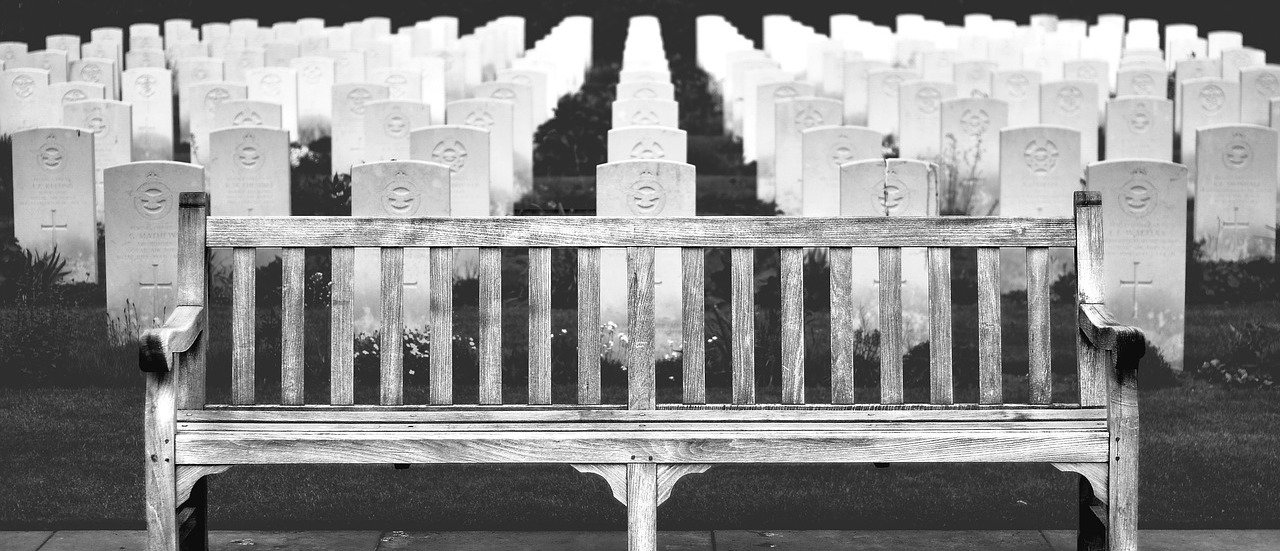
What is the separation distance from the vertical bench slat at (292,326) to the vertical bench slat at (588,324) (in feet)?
2.55

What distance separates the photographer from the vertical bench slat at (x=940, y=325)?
445cm

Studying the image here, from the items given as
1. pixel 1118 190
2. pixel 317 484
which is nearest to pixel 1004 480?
pixel 317 484

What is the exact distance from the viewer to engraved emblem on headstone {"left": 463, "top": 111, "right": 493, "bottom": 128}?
38.8 ft

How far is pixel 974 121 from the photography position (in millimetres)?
11859

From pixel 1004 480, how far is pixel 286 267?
2625 millimetres

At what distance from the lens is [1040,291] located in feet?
14.7

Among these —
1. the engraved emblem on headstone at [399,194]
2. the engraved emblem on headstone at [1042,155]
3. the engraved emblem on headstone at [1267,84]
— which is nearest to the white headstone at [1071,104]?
the engraved emblem on headstone at [1267,84]

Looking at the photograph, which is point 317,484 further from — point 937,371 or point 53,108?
point 53,108

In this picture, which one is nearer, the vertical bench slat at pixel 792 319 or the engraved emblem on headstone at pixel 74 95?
the vertical bench slat at pixel 792 319

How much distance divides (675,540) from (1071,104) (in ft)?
32.0

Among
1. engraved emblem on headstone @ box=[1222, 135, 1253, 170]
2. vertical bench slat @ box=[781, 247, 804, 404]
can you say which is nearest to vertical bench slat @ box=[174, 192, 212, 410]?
vertical bench slat @ box=[781, 247, 804, 404]

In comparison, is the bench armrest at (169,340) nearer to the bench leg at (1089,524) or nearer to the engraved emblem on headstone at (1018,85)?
the bench leg at (1089,524)

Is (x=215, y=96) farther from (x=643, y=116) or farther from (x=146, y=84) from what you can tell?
(x=643, y=116)

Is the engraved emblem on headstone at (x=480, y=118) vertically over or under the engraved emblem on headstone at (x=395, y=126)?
over
